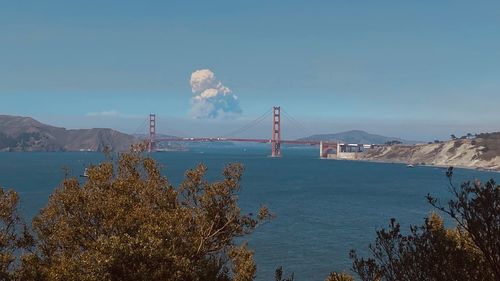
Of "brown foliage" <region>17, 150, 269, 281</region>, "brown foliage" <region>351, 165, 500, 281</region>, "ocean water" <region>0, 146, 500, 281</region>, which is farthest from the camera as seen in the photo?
"ocean water" <region>0, 146, 500, 281</region>

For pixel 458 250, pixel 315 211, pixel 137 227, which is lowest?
pixel 315 211

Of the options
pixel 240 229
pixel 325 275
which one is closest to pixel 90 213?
pixel 240 229

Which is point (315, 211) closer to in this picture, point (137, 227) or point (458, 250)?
point (137, 227)

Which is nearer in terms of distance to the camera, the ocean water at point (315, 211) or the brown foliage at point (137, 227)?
the brown foliage at point (137, 227)

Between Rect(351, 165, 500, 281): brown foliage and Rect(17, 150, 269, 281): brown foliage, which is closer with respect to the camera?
Rect(351, 165, 500, 281): brown foliage

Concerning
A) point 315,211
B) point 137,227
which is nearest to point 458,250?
point 137,227

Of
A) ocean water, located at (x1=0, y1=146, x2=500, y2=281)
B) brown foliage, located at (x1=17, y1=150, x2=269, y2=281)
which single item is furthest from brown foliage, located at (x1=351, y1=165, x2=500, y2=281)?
ocean water, located at (x1=0, y1=146, x2=500, y2=281)

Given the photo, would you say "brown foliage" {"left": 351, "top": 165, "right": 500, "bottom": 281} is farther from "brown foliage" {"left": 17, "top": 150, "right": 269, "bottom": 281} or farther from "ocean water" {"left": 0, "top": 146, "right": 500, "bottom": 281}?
"ocean water" {"left": 0, "top": 146, "right": 500, "bottom": 281}

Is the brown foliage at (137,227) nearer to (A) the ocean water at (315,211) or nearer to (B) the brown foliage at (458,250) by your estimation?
(A) the ocean water at (315,211)

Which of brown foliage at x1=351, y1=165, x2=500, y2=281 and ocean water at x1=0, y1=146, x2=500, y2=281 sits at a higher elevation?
brown foliage at x1=351, y1=165, x2=500, y2=281

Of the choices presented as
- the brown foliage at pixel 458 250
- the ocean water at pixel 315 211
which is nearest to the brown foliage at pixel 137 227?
the ocean water at pixel 315 211

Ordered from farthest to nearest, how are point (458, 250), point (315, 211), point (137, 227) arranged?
point (315, 211), point (137, 227), point (458, 250)
